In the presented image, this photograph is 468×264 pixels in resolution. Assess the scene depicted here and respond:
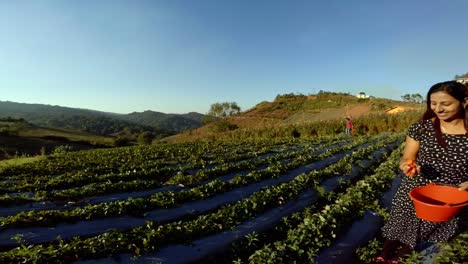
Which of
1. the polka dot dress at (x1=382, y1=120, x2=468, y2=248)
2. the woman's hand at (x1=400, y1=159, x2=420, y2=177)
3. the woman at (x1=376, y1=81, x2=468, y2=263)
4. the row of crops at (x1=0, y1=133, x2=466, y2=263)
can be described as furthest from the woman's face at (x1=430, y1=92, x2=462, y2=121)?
the row of crops at (x1=0, y1=133, x2=466, y2=263)

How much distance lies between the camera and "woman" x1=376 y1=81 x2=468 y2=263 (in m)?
3.62

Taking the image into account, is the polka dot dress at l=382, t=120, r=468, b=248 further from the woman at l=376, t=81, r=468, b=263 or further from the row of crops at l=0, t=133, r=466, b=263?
the row of crops at l=0, t=133, r=466, b=263

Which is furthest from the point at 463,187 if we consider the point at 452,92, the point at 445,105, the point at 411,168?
the point at 452,92

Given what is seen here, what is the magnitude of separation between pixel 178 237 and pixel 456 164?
3750mm

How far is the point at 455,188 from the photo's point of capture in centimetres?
376

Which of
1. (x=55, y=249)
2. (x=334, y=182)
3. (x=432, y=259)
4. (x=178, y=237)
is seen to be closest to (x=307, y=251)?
(x=432, y=259)

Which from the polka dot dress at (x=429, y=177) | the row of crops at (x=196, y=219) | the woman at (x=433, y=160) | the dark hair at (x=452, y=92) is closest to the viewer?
the dark hair at (x=452, y=92)

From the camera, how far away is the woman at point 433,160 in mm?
3619

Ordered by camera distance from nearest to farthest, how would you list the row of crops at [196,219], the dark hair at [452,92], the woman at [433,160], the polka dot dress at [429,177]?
the dark hair at [452,92] → the woman at [433,160] → the polka dot dress at [429,177] → the row of crops at [196,219]

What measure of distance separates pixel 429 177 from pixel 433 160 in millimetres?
208

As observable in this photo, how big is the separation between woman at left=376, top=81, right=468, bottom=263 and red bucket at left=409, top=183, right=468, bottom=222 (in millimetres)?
139

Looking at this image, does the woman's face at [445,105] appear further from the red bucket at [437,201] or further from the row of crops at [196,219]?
the row of crops at [196,219]

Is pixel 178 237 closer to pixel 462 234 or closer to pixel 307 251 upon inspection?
pixel 307 251

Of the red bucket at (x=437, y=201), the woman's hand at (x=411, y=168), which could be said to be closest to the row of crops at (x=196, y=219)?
the red bucket at (x=437, y=201)
